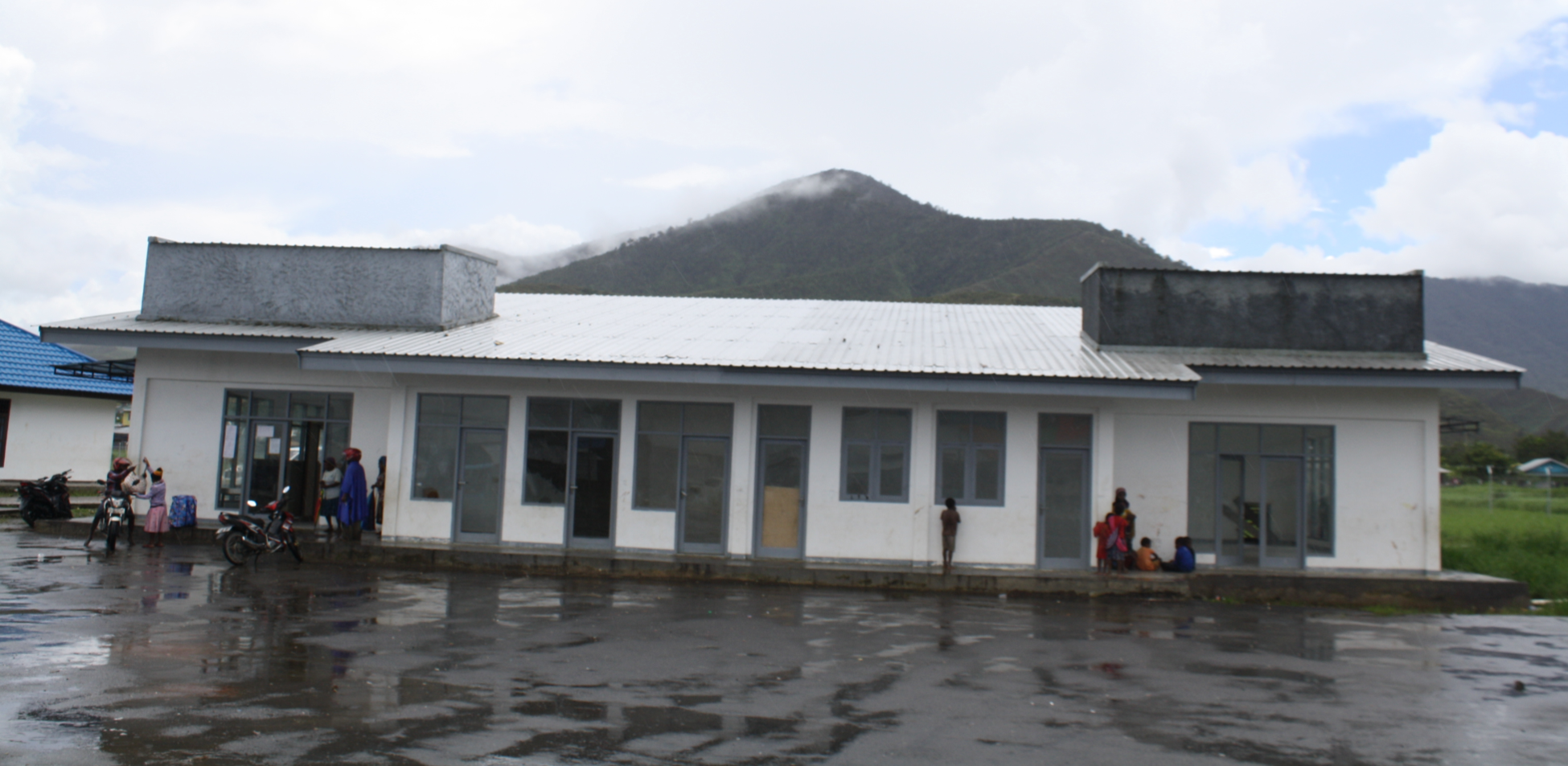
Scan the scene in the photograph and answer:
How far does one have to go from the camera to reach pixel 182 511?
60.5 ft

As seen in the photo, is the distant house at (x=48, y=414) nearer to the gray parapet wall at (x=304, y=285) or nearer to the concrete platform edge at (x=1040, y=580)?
the gray parapet wall at (x=304, y=285)

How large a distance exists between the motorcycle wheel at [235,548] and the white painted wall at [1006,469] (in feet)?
8.61

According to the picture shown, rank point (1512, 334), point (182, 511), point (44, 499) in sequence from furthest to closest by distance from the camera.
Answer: point (1512, 334) → point (44, 499) → point (182, 511)

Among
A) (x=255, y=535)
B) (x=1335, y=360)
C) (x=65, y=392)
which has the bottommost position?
(x=255, y=535)

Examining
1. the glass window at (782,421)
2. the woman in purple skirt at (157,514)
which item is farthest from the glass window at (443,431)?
the glass window at (782,421)

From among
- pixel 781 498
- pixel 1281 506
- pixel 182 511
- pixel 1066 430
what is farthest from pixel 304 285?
pixel 1281 506

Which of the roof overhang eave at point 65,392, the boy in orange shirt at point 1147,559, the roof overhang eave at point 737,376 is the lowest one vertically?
the boy in orange shirt at point 1147,559

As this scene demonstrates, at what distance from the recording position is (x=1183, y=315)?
738 inches

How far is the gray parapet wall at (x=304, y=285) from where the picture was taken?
20.2 meters

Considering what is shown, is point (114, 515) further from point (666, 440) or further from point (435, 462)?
point (666, 440)

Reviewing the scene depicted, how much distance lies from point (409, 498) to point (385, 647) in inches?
334

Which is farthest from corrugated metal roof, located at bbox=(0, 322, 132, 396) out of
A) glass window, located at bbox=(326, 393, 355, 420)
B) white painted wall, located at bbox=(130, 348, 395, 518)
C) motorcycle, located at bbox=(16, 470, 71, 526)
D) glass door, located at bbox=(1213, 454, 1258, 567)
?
glass door, located at bbox=(1213, 454, 1258, 567)

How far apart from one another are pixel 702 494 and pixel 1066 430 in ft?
19.9

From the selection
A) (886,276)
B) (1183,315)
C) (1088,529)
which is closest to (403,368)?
(1088,529)
